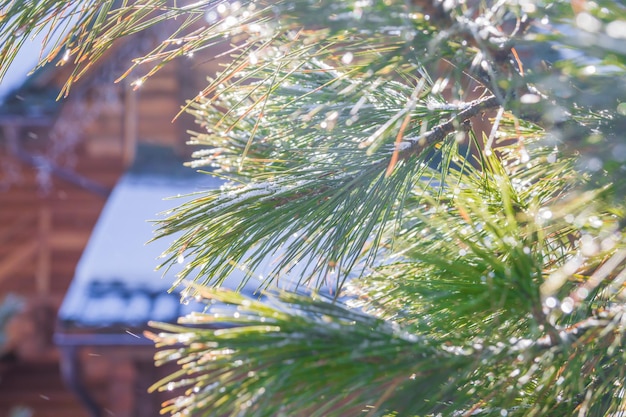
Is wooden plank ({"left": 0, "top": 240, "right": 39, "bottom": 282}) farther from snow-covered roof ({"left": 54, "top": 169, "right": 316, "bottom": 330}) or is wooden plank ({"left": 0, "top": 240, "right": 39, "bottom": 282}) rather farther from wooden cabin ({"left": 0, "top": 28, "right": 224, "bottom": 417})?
snow-covered roof ({"left": 54, "top": 169, "right": 316, "bottom": 330})

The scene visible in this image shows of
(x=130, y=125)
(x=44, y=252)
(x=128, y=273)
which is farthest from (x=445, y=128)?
(x=44, y=252)

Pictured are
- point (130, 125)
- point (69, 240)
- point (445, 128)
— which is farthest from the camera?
point (69, 240)

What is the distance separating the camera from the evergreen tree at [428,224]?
47cm

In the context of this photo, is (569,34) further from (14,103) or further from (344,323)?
(14,103)

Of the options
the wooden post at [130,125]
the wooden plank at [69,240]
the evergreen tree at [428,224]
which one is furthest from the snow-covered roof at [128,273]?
the evergreen tree at [428,224]

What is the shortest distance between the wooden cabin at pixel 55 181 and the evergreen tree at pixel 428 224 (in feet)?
8.61

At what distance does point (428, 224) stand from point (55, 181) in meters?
3.65

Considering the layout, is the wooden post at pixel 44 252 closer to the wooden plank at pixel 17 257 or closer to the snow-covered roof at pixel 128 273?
the wooden plank at pixel 17 257

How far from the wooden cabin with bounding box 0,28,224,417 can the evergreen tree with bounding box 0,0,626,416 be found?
262 cm

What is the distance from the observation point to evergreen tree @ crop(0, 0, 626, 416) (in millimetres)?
475

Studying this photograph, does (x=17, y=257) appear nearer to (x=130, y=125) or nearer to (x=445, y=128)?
(x=130, y=125)

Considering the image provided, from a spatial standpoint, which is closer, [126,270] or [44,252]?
[126,270]

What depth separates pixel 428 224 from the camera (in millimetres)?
571

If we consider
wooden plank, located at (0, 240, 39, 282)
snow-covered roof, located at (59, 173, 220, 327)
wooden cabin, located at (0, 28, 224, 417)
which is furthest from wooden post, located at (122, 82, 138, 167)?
wooden plank, located at (0, 240, 39, 282)
